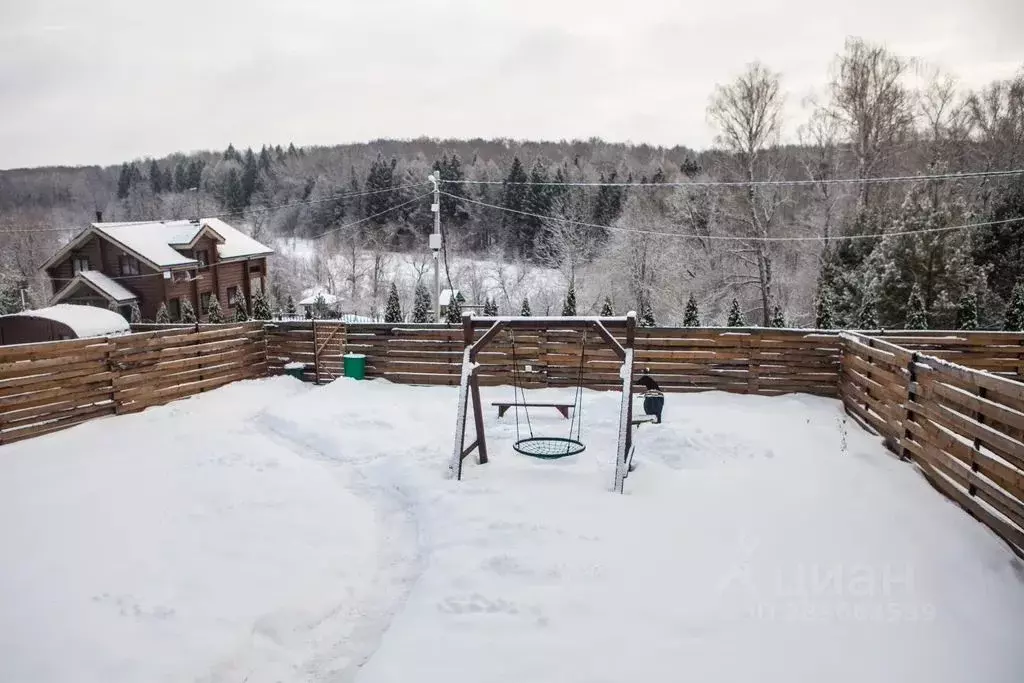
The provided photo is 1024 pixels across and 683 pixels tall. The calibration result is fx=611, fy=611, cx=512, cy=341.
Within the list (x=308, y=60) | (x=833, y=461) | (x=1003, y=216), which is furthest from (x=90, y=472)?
(x=1003, y=216)

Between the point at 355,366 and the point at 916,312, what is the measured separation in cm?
1482

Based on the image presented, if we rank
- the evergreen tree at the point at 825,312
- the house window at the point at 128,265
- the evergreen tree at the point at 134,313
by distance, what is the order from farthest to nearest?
1. the house window at the point at 128,265
2. the evergreen tree at the point at 134,313
3. the evergreen tree at the point at 825,312

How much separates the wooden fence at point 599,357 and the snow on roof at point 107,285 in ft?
53.3

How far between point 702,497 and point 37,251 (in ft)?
188

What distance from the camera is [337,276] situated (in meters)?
42.6

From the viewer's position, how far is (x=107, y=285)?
84.9ft

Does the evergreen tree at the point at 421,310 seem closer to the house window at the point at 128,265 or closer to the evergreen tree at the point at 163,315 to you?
the evergreen tree at the point at 163,315

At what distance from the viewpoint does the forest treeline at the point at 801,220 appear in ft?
59.0

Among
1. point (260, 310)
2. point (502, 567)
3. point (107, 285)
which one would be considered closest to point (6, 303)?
point (107, 285)

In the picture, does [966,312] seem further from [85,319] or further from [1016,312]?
[85,319]

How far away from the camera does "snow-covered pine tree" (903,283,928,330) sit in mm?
16453

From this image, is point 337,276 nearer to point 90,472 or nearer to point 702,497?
point 90,472

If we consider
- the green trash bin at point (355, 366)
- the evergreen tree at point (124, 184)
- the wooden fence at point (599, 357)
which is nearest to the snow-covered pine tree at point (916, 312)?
the wooden fence at point (599, 357)

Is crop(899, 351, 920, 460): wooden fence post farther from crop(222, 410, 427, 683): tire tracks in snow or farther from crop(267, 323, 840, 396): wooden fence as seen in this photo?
crop(222, 410, 427, 683): tire tracks in snow
